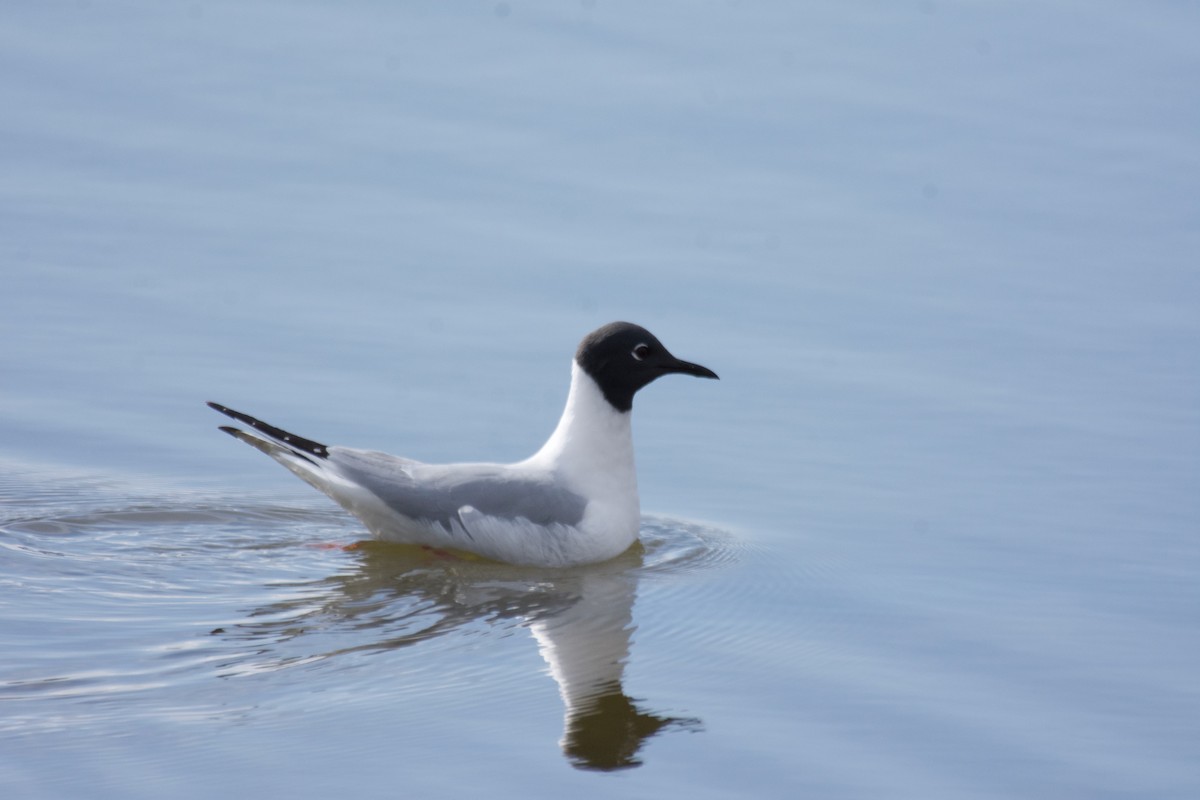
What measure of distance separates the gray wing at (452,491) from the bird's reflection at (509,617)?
0.92 feet

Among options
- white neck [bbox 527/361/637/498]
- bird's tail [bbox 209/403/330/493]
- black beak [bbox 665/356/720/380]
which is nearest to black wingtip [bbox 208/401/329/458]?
bird's tail [bbox 209/403/330/493]

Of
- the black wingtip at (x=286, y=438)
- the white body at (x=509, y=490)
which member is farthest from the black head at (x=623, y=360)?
the black wingtip at (x=286, y=438)

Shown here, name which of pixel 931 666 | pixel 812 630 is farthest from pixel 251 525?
pixel 931 666

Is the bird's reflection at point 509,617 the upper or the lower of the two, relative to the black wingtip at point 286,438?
lower

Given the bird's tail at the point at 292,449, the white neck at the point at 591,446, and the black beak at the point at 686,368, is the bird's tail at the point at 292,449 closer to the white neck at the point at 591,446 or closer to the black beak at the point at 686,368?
the white neck at the point at 591,446

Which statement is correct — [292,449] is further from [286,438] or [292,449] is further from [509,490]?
[509,490]

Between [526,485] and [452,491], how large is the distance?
386 millimetres

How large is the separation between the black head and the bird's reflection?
2.92 feet

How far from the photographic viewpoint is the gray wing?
9.24 m

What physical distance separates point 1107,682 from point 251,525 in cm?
446

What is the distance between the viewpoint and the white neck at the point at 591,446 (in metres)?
9.59

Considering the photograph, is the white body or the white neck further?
the white neck

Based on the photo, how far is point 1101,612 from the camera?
8719mm

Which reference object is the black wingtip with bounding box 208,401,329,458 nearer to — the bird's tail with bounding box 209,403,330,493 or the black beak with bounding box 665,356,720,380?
the bird's tail with bounding box 209,403,330,493
